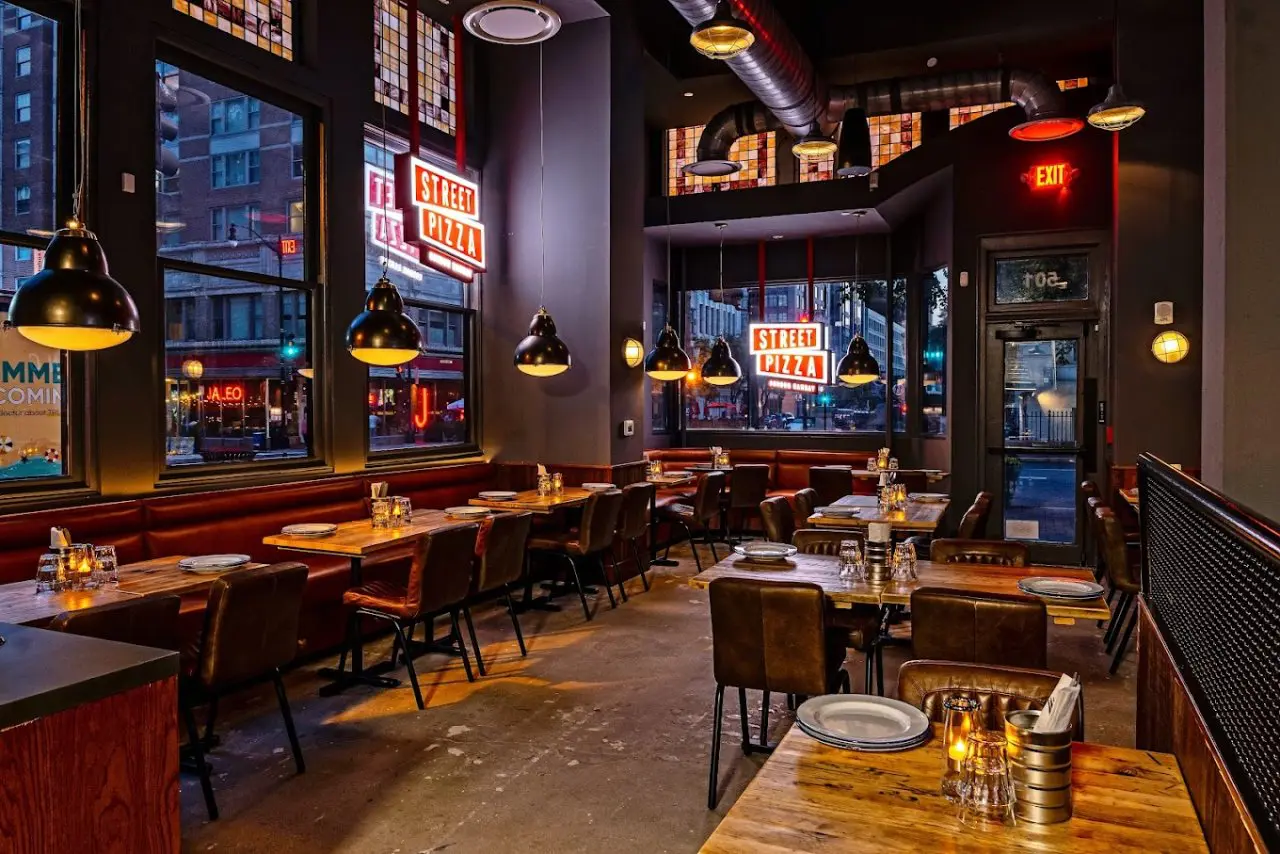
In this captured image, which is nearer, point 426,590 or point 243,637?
point 243,637

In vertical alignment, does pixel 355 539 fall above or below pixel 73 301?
below

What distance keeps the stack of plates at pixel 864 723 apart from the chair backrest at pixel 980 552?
225 centimetres

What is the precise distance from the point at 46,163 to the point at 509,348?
3817 mm

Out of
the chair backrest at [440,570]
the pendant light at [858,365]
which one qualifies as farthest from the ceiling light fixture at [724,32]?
the pendant light at [858,365]

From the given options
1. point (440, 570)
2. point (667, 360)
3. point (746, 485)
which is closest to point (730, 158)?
point (667, 360)

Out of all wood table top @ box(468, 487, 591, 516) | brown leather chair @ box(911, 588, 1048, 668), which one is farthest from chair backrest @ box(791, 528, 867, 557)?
wood table top @ box(468, 487, 591, 516)

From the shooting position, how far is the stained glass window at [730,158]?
1001cm

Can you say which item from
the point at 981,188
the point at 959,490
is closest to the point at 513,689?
the point at 959,490

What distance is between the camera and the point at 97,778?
153 cm

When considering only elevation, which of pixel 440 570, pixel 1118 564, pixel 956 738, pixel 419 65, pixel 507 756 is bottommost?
pixel 507 756

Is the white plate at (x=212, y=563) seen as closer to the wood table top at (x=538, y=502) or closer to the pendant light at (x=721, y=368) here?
the wood table top at (x=538, y=502)

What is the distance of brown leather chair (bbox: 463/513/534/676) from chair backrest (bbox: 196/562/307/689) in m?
1.34

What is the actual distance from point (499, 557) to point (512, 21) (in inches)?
119

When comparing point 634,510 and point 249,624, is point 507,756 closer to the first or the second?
point 249,624
